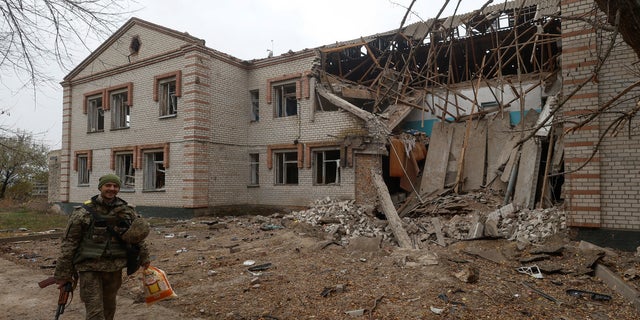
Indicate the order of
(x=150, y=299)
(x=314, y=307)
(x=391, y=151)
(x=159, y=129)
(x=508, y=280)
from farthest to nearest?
(x=159, y=129), (x=391, y=151), (x=508, y=280), (x=314, y=307), (x=150, y=299)

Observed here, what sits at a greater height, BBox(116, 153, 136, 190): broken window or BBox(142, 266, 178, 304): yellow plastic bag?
BBox(116, 153, 136, 190): broken window

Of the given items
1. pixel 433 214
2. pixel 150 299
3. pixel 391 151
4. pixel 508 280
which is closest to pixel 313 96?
pixel 391 151

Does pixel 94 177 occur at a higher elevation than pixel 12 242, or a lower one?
higher

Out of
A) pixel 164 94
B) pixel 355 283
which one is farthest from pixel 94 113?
pixel 355 283

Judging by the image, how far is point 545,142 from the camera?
8.80 meters

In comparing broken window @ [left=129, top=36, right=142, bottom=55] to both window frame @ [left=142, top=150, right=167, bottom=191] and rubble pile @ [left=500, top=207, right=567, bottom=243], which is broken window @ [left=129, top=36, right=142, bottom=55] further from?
rubble pile @ [left=500, top=207, right=567, bottom=243]

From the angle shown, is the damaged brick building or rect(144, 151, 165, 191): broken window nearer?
the damaged brick building

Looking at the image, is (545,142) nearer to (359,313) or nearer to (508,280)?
(508,280)

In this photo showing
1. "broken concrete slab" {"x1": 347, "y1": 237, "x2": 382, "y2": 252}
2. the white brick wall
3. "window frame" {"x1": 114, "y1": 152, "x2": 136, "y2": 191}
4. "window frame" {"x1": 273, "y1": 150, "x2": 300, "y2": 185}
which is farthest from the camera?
"window frame" {"x1": 114, "y1": 152, "x2": 136, "y2": 191}

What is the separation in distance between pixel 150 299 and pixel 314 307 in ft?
5.93

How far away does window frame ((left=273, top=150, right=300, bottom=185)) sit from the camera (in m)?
13.8

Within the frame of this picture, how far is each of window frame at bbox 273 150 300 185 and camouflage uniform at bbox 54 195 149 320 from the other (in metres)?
10.3

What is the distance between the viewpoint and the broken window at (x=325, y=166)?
12.8 meters

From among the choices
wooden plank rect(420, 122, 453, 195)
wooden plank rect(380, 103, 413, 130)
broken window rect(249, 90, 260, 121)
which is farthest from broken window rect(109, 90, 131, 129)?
wooden plank rect(420, 122, 453, 195)
